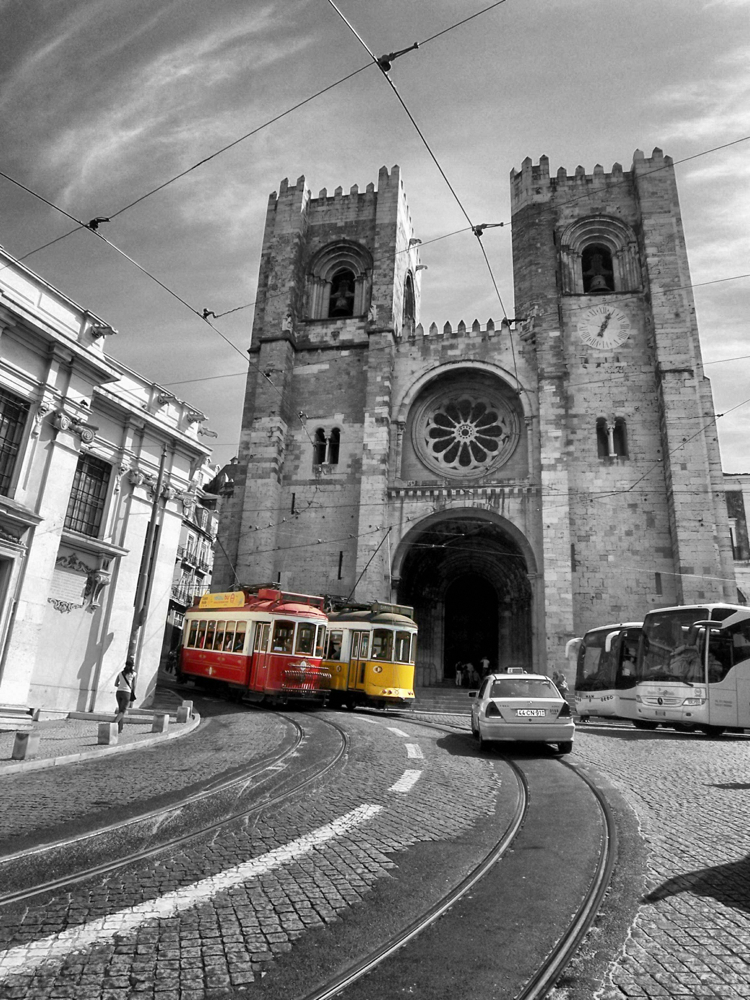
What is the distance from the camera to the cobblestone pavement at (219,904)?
2.40 m

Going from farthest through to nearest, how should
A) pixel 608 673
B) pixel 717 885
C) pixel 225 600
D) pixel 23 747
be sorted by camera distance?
pixel 225 600
pixel 608 673
pixel 23 747
pixel 717 885

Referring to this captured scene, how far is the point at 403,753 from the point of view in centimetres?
843

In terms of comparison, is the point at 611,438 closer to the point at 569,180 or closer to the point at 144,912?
the point at 569,180

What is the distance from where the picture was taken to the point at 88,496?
14.0 meters

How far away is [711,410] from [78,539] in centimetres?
2145

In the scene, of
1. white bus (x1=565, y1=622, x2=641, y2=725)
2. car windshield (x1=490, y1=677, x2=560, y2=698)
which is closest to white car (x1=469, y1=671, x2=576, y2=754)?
car windshield (x1=490, y1=677, x2=560, y2=698)

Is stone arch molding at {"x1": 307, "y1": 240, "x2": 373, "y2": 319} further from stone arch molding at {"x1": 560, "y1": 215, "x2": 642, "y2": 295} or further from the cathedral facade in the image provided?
stone arch molding at {"x1": 560, "y1": 215, "x2": 642, "y2": 295}

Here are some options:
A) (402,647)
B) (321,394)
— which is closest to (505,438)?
(321,394)

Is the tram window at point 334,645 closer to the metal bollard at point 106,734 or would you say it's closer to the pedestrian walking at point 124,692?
the pedestrian walking at point 124,692

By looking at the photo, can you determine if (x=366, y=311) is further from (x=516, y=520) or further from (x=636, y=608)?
(x=636, y=608)

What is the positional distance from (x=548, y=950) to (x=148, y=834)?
306cm

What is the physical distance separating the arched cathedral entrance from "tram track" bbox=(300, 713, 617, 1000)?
18727 mm

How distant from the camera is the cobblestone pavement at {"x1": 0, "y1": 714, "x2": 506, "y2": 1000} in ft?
7.86

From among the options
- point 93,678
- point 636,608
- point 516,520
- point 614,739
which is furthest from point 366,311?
point 614,739
